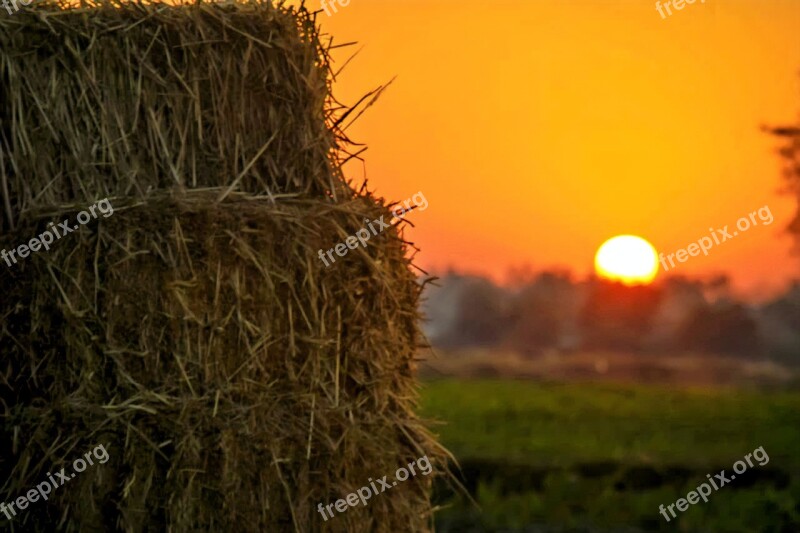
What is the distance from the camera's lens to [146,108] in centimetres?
557

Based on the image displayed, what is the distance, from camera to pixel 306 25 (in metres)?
5.98

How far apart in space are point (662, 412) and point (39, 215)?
11.3m

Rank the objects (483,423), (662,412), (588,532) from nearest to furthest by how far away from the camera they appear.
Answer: (588,532) < (483,423) < (662,412)

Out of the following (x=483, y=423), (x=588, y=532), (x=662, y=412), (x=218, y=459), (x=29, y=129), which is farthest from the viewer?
(x=662, y=412)

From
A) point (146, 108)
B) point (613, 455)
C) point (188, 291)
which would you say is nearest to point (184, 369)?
point (188, 291)

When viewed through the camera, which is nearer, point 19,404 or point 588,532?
point 19,404

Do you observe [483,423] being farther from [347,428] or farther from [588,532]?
[347,428]

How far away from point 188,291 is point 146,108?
96cm

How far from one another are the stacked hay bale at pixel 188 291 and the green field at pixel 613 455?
97 cm

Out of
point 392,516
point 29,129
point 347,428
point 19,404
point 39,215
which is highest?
point 29,129

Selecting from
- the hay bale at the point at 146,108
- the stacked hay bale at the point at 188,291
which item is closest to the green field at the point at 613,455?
the stacked hay bale at the point at 188,291

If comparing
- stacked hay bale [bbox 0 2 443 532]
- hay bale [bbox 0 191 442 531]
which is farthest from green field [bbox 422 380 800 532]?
hay bale [bbox 0 191 442 531]

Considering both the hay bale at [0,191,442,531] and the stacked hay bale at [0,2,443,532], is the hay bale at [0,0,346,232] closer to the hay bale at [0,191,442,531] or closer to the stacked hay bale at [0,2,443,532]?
the stacked hay bale at [0,2,443,532]

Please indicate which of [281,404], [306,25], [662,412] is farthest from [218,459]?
[662,412]
